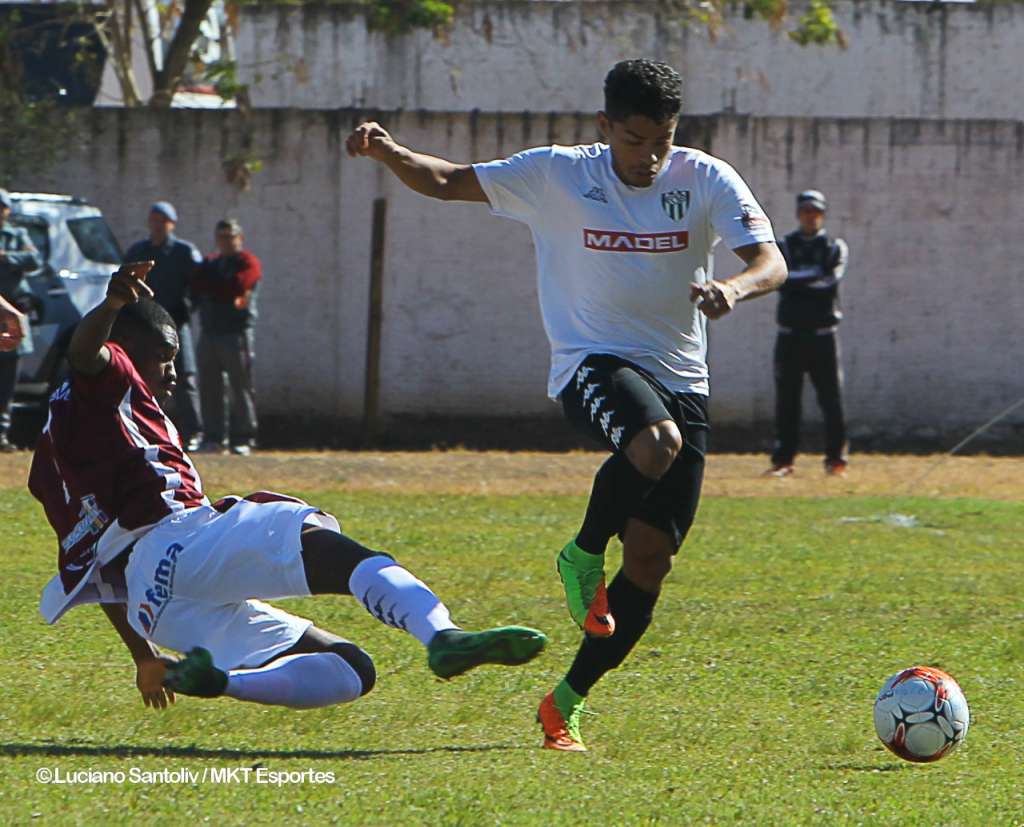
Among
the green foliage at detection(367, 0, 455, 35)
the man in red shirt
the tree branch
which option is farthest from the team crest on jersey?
the tree branch

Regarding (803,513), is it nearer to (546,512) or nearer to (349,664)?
(546,512)

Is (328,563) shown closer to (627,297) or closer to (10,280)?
(627,297)

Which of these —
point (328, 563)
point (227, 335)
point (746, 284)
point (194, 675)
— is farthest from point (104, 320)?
point (227, 335)

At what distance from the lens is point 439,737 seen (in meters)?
6.08

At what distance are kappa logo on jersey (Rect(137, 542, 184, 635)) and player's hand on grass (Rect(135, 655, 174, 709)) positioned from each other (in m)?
0.31

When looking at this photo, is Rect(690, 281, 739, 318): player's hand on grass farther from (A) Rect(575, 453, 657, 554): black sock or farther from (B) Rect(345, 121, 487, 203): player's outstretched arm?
(B) Rect(345, 121, 487, 203): player's outstretched arm

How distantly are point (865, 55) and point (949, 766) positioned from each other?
2192 cm

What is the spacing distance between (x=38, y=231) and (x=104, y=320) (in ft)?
38.2

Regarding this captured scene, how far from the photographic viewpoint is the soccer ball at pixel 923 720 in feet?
18.7

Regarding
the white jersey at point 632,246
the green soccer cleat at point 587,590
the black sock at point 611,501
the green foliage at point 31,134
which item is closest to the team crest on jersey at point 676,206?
the white jersey at point 632,246

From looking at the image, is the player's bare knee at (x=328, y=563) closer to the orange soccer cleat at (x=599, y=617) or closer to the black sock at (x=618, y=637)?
the orange soccer cleat at (x=599, y=617)

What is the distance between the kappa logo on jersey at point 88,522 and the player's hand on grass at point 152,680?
455 mm

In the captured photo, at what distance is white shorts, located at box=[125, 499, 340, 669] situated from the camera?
210 inches

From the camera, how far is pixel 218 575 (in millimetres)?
5371
